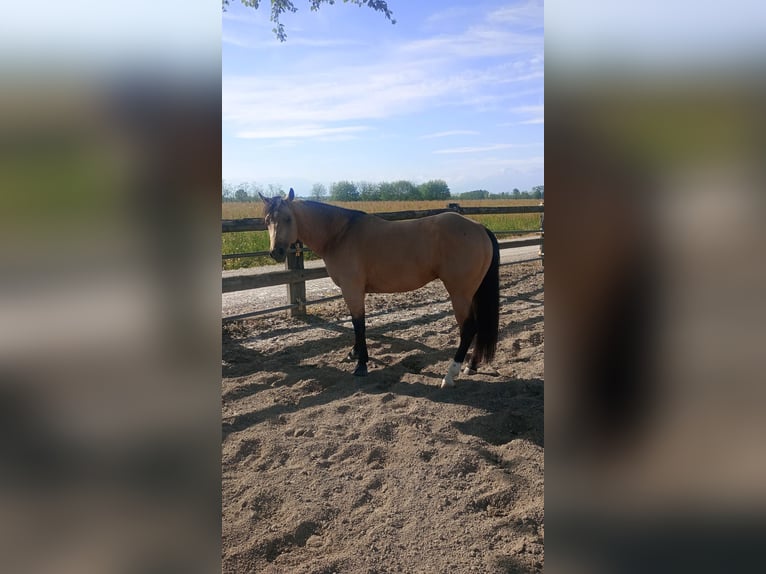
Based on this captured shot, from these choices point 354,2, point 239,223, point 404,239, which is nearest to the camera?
point 404,239

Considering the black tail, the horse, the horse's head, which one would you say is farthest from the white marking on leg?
the horse's head

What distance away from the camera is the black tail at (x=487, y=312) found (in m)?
4.41

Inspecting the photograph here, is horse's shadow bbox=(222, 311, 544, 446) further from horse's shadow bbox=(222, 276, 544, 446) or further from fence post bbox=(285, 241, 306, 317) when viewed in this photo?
fence post bbox=(285, 241, 306, 317)

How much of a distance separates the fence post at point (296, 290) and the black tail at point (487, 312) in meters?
2.70

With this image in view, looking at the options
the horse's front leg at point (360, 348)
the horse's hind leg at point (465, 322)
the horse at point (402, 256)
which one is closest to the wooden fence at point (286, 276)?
the horse at point (402, 256)

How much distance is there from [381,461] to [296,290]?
12.8 ft

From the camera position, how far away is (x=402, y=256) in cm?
468

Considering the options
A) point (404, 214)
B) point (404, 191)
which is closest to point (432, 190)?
point (404, 191)
